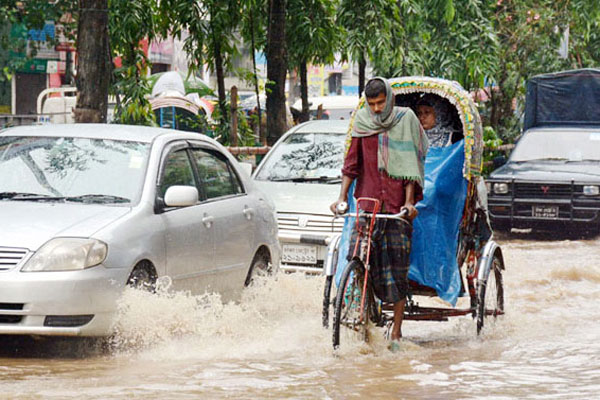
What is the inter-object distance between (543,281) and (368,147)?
5596mm

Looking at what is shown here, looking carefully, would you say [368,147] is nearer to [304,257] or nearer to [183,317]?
[183,317]

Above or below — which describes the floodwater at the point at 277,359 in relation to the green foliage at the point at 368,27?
below

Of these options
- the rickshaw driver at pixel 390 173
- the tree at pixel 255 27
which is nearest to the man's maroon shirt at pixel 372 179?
the rickshaw driver at pixel 390 173

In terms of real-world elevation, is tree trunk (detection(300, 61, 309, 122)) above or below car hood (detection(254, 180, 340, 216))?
above

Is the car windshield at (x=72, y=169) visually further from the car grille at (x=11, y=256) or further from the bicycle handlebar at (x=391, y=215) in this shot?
the bicycle handlebar at (x=391, y=215)

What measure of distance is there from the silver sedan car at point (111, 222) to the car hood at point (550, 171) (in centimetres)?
847

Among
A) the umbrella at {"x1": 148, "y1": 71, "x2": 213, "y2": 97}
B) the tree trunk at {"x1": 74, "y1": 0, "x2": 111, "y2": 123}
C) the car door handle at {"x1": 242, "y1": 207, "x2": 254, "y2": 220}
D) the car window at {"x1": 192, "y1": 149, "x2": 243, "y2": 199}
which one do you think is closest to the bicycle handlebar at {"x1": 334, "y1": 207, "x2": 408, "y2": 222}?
the car window at {"x1": 192, "y1": 149, "x2": 243, "y2": 199}

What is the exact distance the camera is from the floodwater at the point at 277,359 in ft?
22.2

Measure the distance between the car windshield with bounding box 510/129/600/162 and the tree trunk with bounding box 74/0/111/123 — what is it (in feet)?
27.4

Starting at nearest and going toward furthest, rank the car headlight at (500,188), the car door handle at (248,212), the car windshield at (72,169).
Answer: the car windshield at (72,169) → the car door handle at (248,212) → the car headlight at (500,188)

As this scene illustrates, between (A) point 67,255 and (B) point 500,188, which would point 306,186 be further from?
(B) point 500,188

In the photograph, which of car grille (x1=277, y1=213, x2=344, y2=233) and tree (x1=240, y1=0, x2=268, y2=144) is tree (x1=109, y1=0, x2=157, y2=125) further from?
car grille (x1=277, y1=213, x2=344, y2=233)

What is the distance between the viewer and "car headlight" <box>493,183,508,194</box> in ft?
58.4

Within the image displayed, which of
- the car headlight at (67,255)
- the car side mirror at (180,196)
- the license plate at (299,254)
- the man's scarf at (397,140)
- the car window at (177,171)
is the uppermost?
the man's scarf at (397,140)
